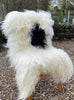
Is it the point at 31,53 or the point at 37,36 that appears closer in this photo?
the point at 31,53

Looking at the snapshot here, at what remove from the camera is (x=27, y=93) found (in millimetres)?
1327

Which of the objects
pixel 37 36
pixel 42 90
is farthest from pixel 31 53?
pixel 42 90

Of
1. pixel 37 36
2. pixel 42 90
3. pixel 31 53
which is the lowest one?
pixel 42 90

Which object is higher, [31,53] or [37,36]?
[37,36]

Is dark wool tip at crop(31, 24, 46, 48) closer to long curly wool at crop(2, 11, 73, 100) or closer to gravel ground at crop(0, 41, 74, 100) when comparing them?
long curly wool at crop(2, 11, 73, 100)

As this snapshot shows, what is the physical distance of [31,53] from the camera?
1.51 m

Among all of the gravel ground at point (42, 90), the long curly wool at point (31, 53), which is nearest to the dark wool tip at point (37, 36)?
the long curly wool at point (31, 53)

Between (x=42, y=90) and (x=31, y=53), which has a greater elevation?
(x=31, y=53)

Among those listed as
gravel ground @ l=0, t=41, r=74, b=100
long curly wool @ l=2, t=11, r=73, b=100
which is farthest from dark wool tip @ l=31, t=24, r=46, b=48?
gravel ground @ l=0, t=41, r=74, b=100

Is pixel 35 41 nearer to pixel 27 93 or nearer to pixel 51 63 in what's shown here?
pixel 51 63

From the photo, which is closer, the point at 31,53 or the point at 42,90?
the point at 31,53

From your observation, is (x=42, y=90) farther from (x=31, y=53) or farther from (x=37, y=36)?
(x=37, y=36)

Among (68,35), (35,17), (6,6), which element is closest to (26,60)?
(35,17)

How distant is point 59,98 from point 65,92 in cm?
17
